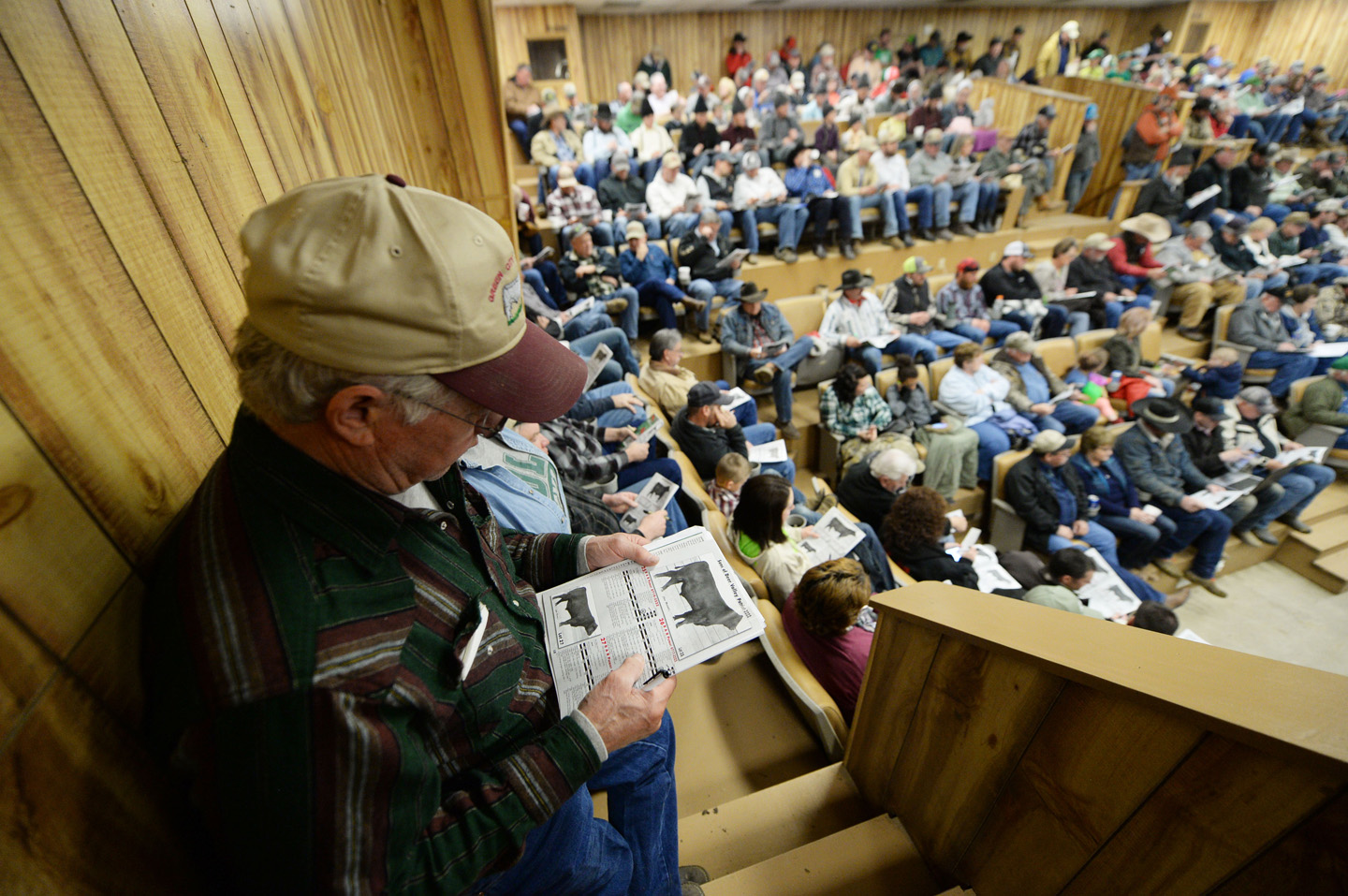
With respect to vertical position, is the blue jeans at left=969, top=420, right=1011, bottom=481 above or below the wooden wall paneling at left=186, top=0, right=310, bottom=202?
below

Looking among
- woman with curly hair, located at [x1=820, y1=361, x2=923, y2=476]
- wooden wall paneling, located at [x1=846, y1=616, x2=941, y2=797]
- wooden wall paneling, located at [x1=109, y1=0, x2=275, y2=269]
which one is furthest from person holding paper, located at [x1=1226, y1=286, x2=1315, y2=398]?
wooden wall paneling, located at [x1=109, y1=0, x2=275, y2=269]

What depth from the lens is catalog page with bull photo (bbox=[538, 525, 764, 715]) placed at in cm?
104

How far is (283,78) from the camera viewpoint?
1.22m

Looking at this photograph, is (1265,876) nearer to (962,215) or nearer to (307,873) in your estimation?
(307,873)

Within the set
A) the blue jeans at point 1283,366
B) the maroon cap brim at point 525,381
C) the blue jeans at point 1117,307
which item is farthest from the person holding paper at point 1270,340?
the maroon cap brim at point 525,381

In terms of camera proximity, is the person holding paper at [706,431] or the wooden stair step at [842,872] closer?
the wooden stair step at [842,872]

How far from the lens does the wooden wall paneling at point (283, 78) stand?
1.06 m

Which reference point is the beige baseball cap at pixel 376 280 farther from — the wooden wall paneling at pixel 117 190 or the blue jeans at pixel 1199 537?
the blue jeans at pixel 1199 537

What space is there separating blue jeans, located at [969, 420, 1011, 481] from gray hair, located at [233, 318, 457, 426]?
398 cm

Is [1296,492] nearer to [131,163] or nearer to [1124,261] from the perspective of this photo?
[1124,261]

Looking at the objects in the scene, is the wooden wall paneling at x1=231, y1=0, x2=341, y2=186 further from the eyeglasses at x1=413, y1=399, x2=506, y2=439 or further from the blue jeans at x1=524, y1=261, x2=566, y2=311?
the blue jeans at x1=524, y1=261, x2=566, y2=311

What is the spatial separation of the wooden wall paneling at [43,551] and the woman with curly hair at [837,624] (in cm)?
158

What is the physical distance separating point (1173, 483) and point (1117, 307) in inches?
A: 100.0

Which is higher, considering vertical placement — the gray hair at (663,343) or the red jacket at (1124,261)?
the gray hair at (663,343)
